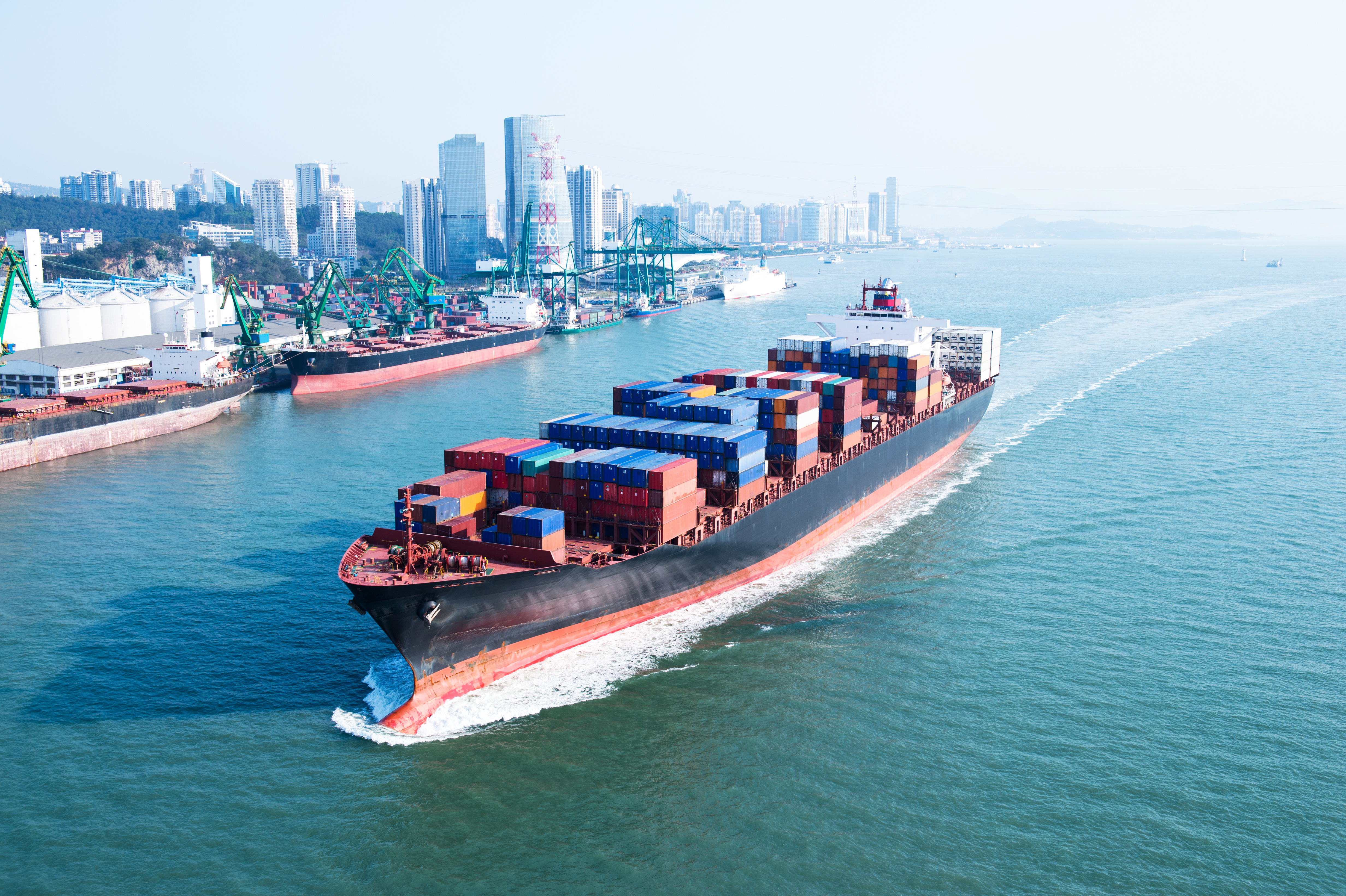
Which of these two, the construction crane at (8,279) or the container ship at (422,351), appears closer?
the construction crane at (8,279)

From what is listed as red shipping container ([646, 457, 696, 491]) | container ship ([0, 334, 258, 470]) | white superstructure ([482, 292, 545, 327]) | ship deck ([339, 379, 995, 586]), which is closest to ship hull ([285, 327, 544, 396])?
container ship ([0, 334, 258, 470])

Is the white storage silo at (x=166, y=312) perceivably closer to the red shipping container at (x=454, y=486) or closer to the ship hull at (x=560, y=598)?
the red shipping container at (x=454, y=486)

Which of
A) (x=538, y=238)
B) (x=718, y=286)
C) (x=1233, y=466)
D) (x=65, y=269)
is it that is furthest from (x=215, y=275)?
(x=1233, y=466)

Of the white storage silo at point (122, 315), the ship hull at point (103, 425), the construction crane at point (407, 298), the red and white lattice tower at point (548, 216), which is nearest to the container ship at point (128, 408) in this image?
the ship hull at point (103, 425)

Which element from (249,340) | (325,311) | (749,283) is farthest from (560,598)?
(749,283)

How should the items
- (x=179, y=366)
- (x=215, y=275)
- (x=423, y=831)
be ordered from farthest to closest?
(x=215, y=275), (x=179, y=366), (x=423, y=831)

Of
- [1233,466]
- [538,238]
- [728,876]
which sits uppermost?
[538,238]

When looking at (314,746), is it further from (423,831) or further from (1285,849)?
(1285,849)
